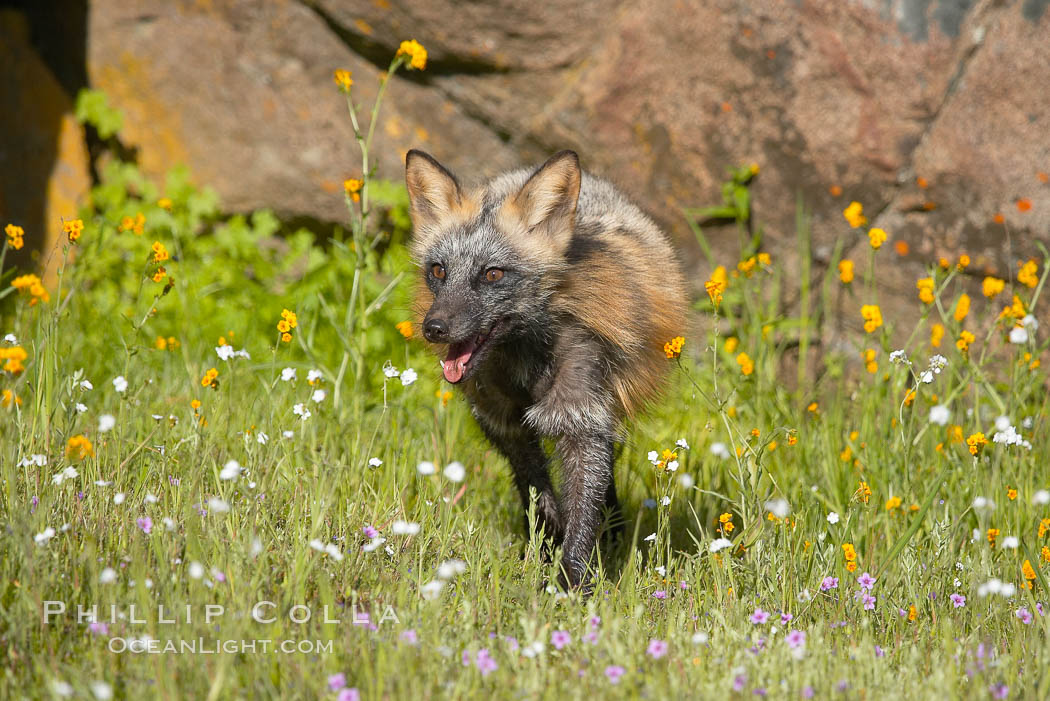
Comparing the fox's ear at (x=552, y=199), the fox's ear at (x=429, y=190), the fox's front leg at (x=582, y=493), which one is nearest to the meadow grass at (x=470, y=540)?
the fox's front leg at (x=582, y=493)

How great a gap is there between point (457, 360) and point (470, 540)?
2.36ft

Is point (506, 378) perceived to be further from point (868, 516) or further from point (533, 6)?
point (533, 6)

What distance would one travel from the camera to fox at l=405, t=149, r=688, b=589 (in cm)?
407

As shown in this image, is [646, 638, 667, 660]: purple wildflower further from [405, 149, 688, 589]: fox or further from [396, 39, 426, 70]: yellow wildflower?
[396, 39, 426, 70]: yellow wildflower

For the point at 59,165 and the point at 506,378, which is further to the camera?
the point at 59,165

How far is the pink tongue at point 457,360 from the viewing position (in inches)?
157

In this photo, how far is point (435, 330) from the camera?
3.85 meters

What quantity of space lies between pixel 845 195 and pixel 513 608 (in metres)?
4.08

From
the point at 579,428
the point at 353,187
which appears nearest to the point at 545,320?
the point at 579,428

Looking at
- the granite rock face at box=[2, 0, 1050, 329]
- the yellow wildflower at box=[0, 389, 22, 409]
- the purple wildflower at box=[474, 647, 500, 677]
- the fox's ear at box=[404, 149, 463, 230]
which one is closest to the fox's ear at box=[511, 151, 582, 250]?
the fox's ear at box=[404, 149, 463, 230]

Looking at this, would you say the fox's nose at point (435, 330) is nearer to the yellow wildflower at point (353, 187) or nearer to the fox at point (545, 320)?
the fox at point (545, 320)

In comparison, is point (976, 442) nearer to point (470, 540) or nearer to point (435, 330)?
point (470, 540)

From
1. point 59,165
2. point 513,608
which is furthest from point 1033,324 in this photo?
point 59,165

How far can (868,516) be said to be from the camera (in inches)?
156
